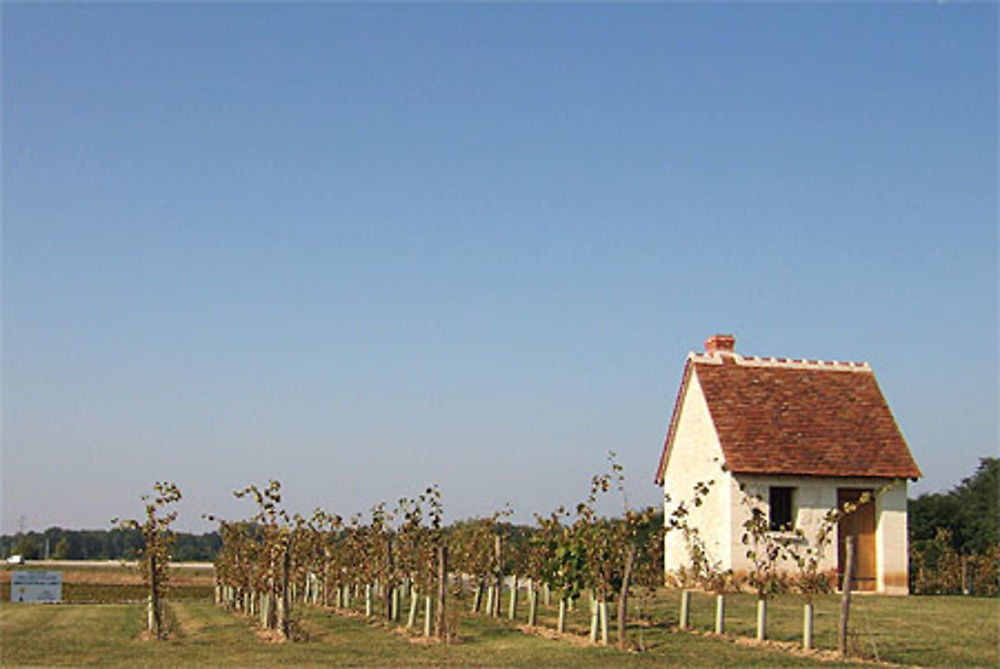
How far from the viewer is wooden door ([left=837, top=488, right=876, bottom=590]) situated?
32.1m

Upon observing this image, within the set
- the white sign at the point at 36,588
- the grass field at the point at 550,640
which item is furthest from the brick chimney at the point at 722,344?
the white sign at the point at 36,588

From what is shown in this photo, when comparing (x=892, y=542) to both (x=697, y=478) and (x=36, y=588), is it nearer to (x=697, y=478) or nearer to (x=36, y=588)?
(x=697, y=478)

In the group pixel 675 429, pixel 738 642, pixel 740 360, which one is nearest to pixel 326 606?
pixel 675 429

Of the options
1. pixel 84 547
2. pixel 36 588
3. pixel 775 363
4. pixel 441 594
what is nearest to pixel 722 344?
pixel 775 363

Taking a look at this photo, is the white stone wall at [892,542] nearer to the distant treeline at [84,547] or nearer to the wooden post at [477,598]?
the wooden post at [477,598]

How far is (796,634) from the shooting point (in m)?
21.0

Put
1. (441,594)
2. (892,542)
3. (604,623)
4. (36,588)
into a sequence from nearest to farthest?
(604,623), (441,594), (892,542), (36,588)

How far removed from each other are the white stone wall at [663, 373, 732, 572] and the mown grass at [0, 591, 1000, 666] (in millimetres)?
2562

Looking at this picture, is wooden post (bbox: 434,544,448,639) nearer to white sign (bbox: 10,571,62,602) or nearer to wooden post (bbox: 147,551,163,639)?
wooden post (bbox: 147,551,163,639)

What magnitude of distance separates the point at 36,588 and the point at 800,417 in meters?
28.5

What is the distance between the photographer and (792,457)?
3159 cm

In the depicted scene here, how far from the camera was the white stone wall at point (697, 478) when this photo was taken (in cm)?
3152

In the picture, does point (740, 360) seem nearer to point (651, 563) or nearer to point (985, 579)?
point (651, 563)

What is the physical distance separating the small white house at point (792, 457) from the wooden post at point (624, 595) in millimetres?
10633
